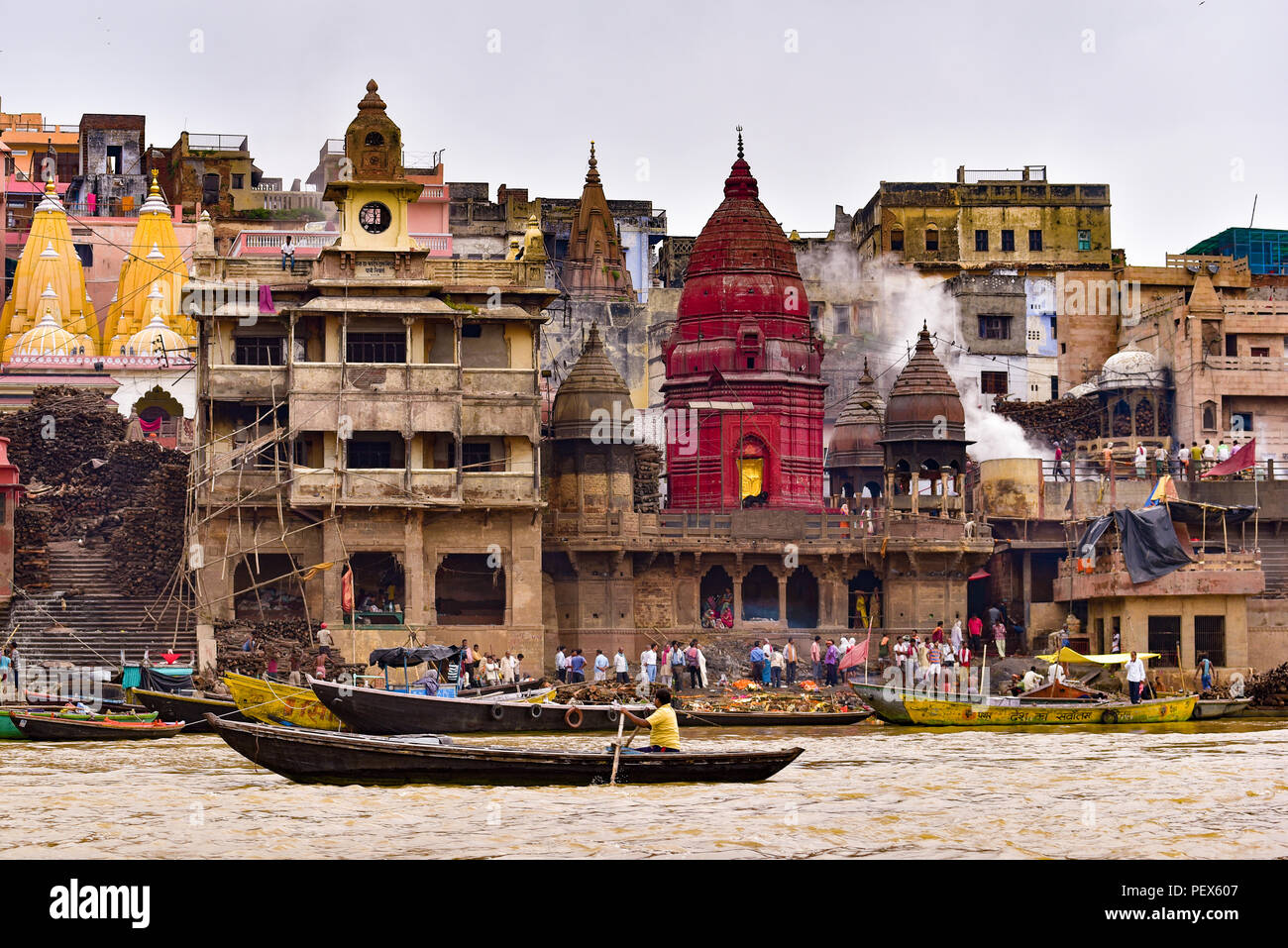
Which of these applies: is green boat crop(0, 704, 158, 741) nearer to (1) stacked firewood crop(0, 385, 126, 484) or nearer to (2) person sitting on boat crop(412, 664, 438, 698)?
(2) person sitting on boat crop(412, 664, 438, 698)

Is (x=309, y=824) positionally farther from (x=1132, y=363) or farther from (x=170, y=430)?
(x=1132, y=363)

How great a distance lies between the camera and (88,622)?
153 feet

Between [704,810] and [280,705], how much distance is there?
13454mm

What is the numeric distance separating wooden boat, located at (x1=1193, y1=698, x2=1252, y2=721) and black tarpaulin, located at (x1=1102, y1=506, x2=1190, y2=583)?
679cm

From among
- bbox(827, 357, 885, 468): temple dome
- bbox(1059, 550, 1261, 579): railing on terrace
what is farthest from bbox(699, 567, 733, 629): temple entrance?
bbox(1059, 550, 1261, 579): railing on terrace

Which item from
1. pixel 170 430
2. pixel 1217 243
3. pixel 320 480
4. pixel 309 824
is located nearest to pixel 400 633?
pixel 320 480

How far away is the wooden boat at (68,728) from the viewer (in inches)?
1395

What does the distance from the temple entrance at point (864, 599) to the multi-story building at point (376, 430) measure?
31.8 feet

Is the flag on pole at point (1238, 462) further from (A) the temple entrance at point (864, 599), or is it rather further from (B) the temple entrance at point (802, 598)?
(B) the temple entrance at point (802, 598)

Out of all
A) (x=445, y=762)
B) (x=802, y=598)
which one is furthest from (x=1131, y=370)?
(x=445, y=762)

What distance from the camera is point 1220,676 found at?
160 ft

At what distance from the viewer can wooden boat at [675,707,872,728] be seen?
135 feet

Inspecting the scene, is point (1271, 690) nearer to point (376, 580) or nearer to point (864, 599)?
point (864, 599)
